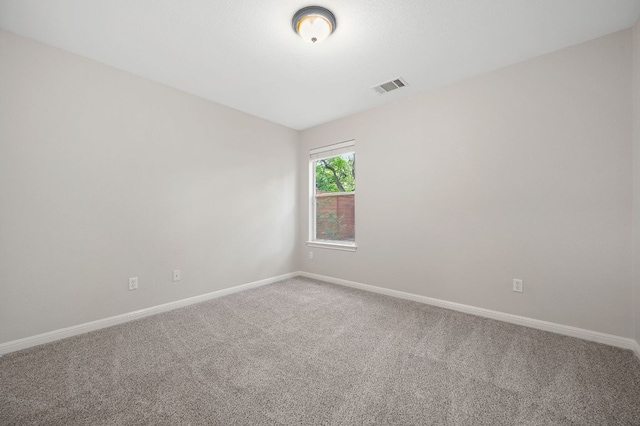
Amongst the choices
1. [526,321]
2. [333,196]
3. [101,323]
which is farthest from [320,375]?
[333,196]

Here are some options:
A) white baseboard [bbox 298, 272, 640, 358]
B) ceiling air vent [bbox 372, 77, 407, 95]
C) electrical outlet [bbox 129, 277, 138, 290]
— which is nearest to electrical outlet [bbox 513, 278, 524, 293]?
white baseboard [bbox 298, 272, 640, 358]

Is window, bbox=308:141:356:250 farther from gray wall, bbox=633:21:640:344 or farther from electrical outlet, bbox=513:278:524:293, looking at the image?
gray wall, bbox=633:21:640:344

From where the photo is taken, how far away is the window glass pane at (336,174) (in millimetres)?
3898

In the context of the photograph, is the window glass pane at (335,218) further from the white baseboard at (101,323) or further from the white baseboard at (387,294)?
the white baseboard at (101,323)

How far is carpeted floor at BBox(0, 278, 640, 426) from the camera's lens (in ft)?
4.37

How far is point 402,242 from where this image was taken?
319cm

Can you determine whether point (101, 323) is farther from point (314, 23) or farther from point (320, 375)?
point (314, 23)

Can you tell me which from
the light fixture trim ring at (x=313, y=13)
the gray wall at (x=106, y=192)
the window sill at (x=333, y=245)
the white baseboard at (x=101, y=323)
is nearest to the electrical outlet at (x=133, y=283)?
the gray wall at (x=106, y=192)

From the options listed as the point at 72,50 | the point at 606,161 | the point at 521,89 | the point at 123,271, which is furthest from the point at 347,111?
the point at 123,271

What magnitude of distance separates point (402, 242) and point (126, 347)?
2.93m

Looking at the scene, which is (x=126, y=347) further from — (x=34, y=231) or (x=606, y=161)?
(x=606, y=161)

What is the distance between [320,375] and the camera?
166cm

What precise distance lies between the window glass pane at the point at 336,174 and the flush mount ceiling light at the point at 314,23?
6.28 ft

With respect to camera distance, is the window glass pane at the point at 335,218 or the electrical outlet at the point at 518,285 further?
the window glass pane at the point at 335,218
